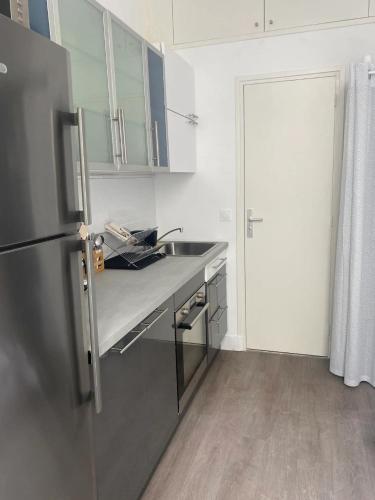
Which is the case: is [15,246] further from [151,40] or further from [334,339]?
[151,40]

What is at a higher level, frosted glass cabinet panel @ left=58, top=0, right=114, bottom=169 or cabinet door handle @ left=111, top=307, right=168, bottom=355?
frosted glass cabinet panel @ left=58, top=0, right=114, bottom=169

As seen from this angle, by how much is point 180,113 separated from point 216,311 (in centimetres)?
141

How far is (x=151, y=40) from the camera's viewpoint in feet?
10.3

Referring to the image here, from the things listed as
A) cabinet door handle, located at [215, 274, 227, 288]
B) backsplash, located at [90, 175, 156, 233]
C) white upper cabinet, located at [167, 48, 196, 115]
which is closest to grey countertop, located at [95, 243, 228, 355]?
cabinet door handle, located at [215, 274, 227, 288]

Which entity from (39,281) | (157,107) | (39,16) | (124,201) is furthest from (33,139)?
(124,201)

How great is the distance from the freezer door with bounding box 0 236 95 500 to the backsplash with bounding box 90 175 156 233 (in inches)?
53.4

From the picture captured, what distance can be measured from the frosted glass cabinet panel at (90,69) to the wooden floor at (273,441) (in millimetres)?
1517

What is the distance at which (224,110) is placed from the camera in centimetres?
309

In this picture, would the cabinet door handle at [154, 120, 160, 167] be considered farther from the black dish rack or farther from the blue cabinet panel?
the blue cabinet panel

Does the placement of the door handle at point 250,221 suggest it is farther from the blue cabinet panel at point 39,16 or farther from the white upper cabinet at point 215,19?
the blue cabinet panel at point 39,16

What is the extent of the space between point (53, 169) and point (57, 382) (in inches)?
22.0

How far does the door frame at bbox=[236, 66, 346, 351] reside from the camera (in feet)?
9.29

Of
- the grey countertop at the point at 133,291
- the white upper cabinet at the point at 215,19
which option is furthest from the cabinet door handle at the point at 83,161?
the white upper cabinet at the point at 215,19

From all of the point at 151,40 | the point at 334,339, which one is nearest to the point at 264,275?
the point at 334,339
